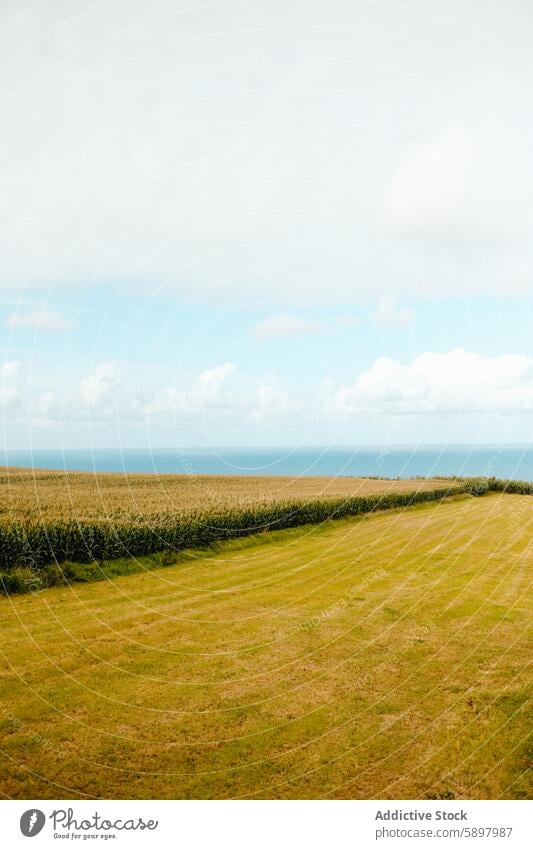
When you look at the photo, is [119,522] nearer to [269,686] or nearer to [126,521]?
[126,521]

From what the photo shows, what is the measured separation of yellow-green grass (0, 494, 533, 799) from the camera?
7066 millimetres

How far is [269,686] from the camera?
9.66 m

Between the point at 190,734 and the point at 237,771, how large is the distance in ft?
3.83

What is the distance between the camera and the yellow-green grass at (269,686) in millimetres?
7066

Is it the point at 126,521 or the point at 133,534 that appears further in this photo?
the point at 126,521

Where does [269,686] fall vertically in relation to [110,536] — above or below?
below
